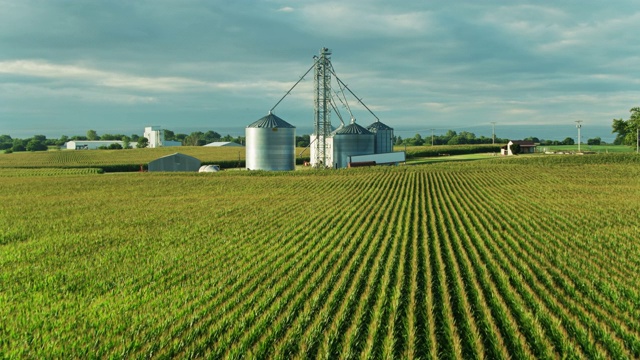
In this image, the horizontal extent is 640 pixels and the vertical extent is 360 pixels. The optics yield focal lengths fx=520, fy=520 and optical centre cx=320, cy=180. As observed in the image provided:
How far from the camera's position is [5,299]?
49.1 feet

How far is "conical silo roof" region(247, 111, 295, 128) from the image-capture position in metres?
73.9

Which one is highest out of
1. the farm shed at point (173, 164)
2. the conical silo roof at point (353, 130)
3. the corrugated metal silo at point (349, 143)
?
the conical silo roof at point (353, 130)

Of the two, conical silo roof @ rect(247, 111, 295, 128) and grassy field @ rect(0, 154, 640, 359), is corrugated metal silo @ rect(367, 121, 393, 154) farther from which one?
grassy field @ rect(0, 154, 640, 359)

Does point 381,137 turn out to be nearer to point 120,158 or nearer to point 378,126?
point 378,126

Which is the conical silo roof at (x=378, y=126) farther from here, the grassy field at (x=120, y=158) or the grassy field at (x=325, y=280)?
the grassy field at (x=325, y=280)

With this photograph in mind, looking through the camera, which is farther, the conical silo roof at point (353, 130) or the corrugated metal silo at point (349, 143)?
the conical silo roof at point (353, 130)

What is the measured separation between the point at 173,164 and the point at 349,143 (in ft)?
91.8

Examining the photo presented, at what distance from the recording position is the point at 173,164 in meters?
82.3

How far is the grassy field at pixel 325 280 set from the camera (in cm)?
1119

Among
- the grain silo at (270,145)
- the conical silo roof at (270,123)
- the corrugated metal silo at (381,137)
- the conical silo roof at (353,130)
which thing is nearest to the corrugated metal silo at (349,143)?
the conical silo roof at (353,130)

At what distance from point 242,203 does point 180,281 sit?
73.9ft

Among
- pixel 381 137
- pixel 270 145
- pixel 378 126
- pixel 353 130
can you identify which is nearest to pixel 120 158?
pixel 270 145

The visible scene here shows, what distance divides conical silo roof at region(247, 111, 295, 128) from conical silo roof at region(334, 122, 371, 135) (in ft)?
30.4

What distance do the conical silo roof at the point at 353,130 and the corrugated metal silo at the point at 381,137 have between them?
440 cm
